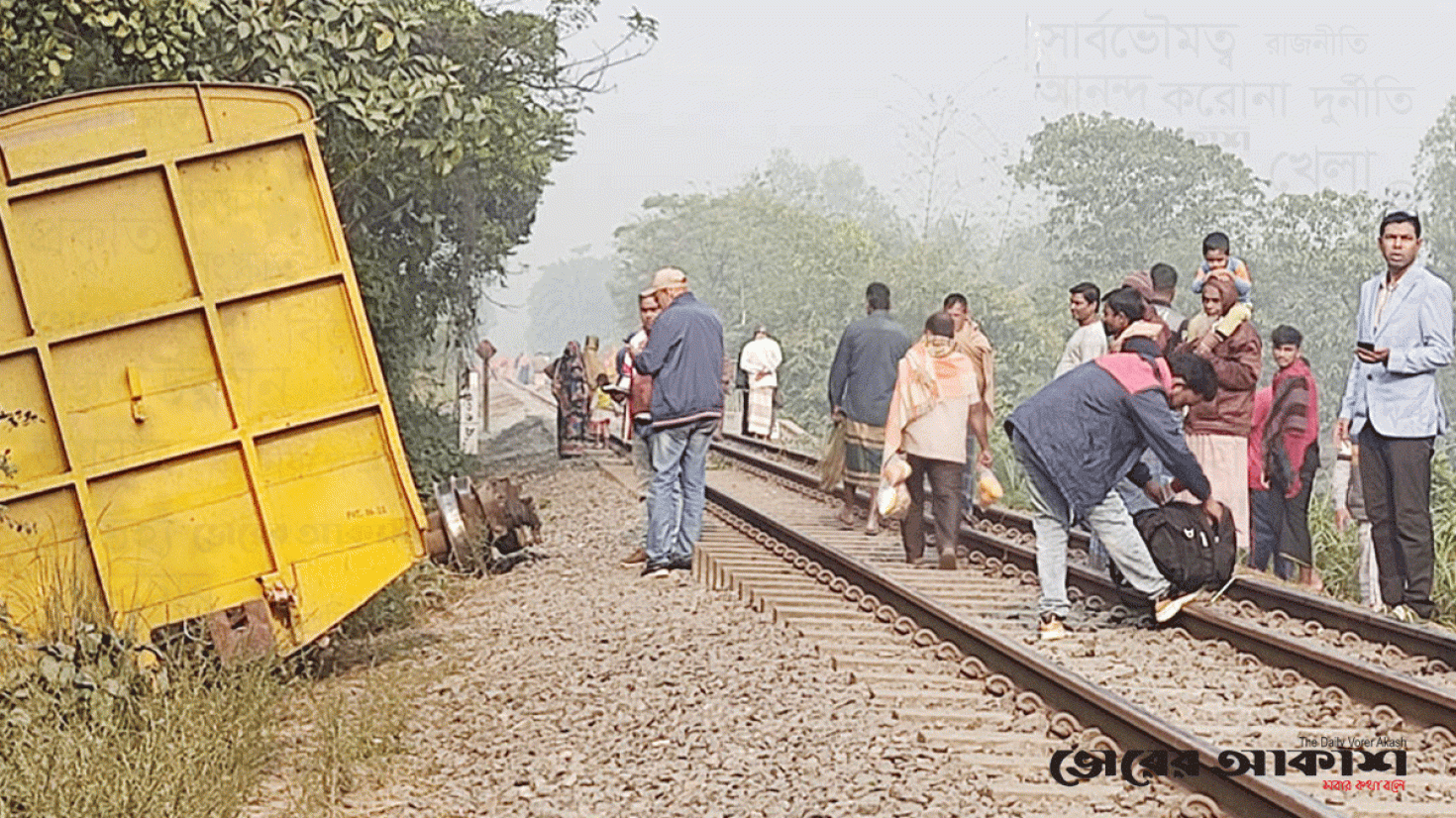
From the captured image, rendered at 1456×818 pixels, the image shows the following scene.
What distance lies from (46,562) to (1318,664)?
563 centimetres

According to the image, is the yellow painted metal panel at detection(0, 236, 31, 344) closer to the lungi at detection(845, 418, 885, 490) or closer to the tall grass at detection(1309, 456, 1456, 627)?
the lungi at detection(845, 418, 885, 490)

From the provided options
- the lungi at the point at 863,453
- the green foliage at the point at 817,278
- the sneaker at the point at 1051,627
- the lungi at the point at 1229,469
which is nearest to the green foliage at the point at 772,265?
the green foliage at the point at 817,278

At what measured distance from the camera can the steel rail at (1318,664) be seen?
652cm

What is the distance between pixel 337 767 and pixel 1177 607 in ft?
14.5

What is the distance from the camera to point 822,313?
167 ft

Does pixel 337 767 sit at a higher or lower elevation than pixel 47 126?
lower

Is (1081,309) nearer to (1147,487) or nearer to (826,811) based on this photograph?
(1147,487)

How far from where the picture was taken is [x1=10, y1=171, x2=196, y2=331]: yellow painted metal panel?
7398mm

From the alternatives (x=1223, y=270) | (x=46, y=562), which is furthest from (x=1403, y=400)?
(x=46, y=562)

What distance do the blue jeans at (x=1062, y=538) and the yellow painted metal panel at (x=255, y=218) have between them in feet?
12.0

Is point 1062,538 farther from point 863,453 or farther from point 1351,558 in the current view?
point 863,453

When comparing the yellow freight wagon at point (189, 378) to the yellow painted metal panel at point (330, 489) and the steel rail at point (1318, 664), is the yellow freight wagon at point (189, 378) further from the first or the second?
the steel rail at point (1318, 664)

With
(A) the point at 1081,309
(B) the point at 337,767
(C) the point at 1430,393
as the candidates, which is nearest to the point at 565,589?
(A) the point at 1081,309

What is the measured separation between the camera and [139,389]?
7531 millimetres
